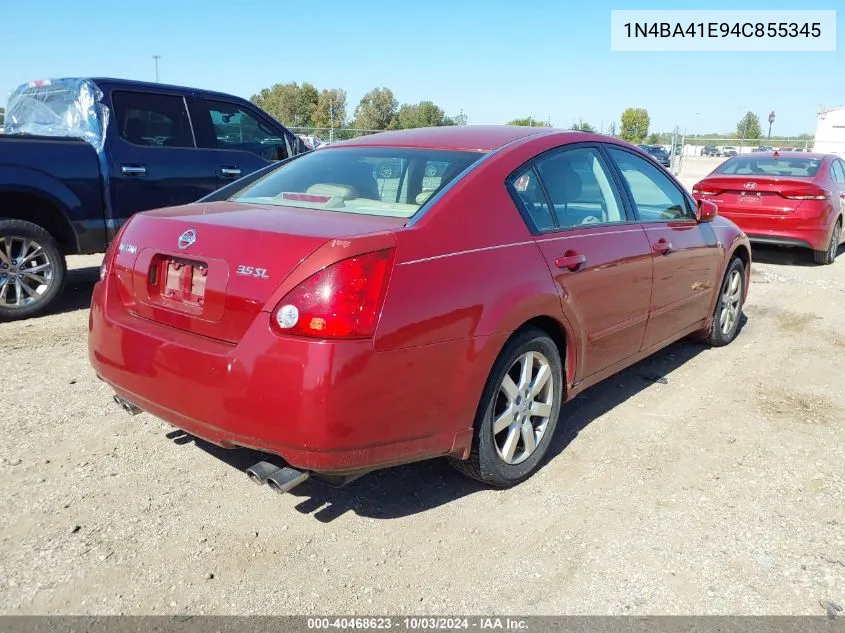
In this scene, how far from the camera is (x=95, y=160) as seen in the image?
6.24 metres

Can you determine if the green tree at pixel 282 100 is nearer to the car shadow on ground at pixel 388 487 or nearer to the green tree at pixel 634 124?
the green tree at pixel 634 124

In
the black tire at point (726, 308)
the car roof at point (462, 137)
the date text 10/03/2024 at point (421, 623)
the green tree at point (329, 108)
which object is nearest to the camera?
the date text 10/03/2024 at point (421, 623)

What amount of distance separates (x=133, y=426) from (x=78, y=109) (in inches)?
158

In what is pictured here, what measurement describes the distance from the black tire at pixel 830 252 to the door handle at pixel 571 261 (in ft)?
25.1

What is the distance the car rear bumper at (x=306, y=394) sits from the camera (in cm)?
249

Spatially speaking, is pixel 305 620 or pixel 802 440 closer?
pixel 305 620

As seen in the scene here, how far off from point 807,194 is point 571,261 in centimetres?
714

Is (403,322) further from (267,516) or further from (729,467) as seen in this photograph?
(729,467)

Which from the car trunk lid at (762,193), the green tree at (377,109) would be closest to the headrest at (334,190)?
the car trunk lid at (762,193)

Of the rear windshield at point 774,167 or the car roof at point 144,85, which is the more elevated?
the car roof at point 144,85

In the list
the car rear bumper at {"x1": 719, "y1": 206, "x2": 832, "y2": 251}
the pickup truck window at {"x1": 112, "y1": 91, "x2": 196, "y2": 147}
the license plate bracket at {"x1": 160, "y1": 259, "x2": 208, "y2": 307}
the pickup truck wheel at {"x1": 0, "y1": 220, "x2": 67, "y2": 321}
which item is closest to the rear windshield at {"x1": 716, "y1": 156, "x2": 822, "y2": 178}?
the car rear bumper at {"x1": 719, "y1": 206, "x2": 832, "y2": 251}

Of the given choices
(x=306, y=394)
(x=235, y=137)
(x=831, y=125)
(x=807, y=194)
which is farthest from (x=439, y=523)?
(x=831, y=125)

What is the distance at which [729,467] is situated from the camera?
364 centimetres

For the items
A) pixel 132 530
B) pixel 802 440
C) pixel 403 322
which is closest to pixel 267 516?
pixel 132 530
